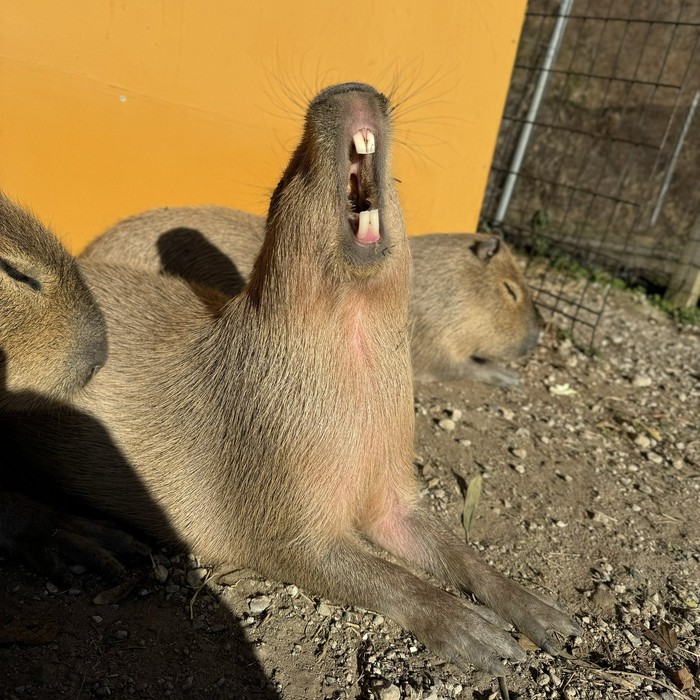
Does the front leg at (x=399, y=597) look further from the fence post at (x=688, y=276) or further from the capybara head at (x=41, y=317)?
the fence post at (x=688, y=276)

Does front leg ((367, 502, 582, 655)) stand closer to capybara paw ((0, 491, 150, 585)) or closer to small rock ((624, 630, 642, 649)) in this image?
small rock ((624, 630, 642, 649))

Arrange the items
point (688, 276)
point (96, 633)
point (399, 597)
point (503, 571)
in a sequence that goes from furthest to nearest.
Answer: point (688, 276)
point (503, 571)
point (399, 597)
point (96, 633)

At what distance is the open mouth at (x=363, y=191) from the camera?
1680 mm

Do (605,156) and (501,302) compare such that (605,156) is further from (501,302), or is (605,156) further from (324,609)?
(324,609)

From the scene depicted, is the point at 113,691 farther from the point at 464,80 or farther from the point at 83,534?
the point at 464,80

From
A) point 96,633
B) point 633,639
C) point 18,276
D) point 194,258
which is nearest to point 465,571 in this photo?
point 633,639

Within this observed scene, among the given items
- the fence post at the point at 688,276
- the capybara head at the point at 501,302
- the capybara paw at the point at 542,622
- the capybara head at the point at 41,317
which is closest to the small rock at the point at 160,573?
the capybara head at the point at 41,317

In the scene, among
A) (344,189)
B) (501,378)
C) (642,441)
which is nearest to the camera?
(344,189)

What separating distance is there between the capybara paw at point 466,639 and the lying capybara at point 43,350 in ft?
3.14

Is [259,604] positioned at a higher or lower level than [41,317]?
lower

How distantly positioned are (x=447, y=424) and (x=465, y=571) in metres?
1.19

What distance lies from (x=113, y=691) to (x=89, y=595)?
365mm

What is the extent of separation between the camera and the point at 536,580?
242 cm

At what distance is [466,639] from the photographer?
199cm
